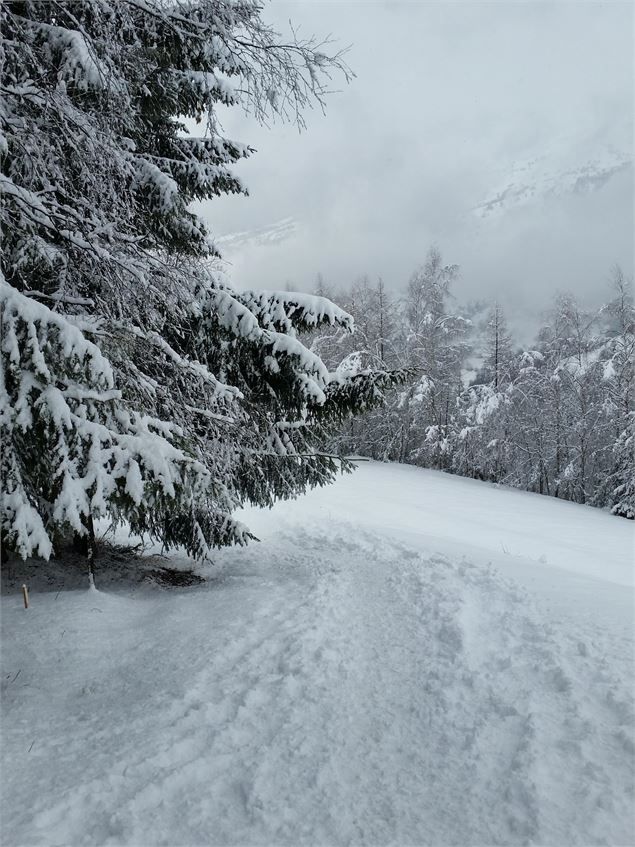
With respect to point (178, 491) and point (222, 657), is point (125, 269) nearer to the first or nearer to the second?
point (178, 491)

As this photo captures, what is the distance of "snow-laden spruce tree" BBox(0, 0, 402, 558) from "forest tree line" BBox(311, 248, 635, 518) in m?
15.9

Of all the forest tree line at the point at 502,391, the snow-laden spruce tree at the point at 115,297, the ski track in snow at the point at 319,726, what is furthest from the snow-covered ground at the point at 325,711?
the forest tree line at the point at 502,391

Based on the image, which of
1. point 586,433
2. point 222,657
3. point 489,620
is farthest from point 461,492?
point 222,657

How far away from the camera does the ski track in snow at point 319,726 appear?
7.96 feet

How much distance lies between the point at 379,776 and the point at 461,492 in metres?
16.3

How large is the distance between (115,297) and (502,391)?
23.4 meters

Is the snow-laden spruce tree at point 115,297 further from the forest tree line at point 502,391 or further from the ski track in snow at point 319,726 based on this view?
the forest tree line at point 502,391

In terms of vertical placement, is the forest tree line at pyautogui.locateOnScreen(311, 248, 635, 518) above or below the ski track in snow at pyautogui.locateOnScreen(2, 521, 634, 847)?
above

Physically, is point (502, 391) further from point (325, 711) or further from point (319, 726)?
point (319, 726)

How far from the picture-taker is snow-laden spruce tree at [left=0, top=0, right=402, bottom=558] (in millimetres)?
3102

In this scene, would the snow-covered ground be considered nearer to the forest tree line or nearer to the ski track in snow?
the ski track in snow

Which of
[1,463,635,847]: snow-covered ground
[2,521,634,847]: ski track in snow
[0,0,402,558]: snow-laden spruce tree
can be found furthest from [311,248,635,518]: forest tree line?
[2,521,634,847]: ski track in snow

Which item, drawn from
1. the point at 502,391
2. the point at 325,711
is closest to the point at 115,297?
the point at 325,711

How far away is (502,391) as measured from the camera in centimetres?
2444
